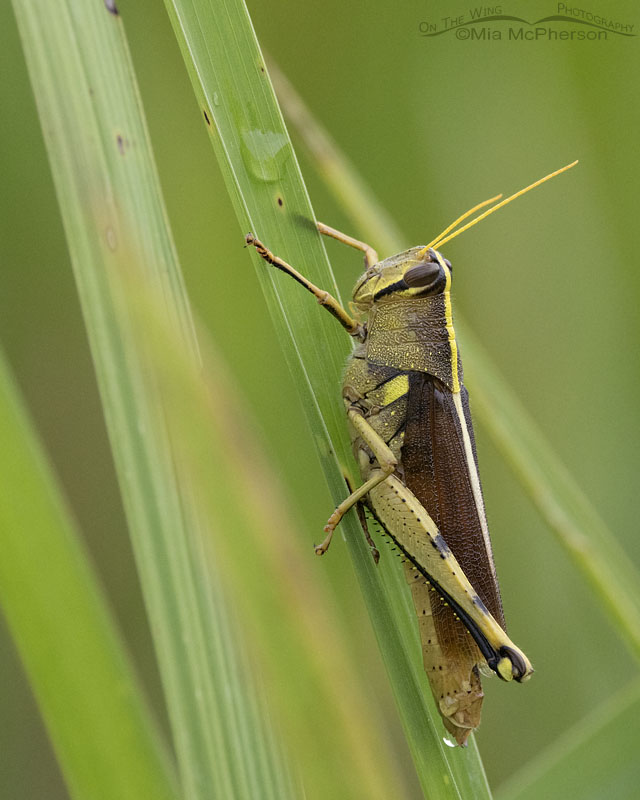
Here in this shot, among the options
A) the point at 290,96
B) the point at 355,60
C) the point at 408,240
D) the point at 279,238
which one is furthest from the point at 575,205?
the point at 279,238

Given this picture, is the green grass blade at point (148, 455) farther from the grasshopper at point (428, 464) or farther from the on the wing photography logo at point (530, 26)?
the on the wing photography logo at point (530, 26)

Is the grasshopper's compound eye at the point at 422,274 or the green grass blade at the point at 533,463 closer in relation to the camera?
the green grass blade at the point at 533,463

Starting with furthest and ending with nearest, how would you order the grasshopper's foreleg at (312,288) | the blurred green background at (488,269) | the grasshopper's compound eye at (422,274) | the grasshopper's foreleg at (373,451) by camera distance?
the blurred green background at (488,269) < the grasshopper's compound eye at (422,274) < the grasshopper's foreleg at (373,451) < the grasshopper's foreleg at (312,288)

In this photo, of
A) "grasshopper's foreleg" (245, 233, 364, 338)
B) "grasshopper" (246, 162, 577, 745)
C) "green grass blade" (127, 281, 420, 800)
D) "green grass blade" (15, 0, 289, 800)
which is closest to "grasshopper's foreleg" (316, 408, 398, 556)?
"grasshopper" (246, 162, 577, 745)

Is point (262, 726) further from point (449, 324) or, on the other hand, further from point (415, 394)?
point (449, 324)

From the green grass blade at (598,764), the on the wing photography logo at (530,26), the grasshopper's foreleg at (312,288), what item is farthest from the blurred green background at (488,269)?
the green grass blade at (598,764)

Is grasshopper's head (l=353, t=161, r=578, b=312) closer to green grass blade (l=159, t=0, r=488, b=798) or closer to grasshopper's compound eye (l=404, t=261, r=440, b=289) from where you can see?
grasshopper's compound eye (l=404, t=261, r=440, b=289)
